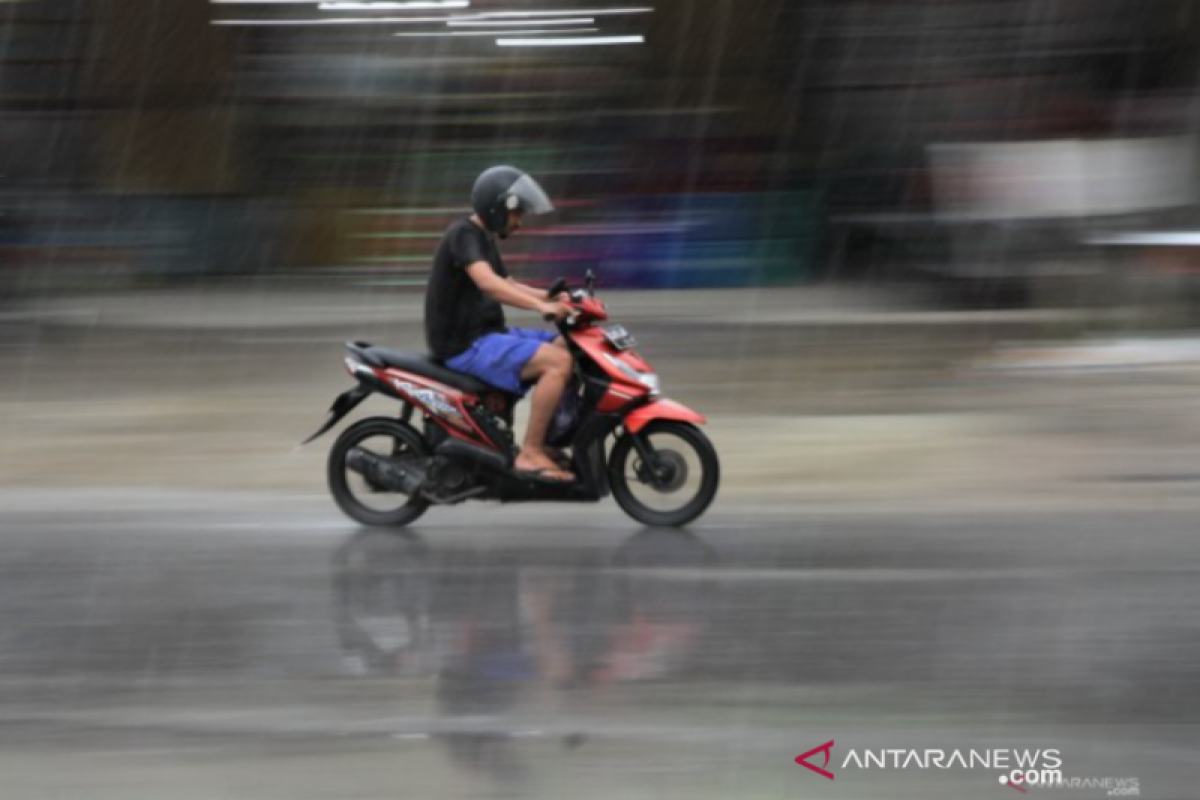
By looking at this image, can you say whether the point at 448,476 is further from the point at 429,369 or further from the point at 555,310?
the point at 555,310

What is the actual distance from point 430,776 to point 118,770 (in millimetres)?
926

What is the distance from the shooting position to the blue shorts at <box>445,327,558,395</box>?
8258 mm

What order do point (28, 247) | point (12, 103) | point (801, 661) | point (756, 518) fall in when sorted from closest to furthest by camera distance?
1. point (801, 661)
2. point (756, 518)
3. point (28, 247)
4. point (12, 103)

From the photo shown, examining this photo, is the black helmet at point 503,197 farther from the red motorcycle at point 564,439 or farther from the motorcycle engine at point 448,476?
the motorcycle engine at point 448,476

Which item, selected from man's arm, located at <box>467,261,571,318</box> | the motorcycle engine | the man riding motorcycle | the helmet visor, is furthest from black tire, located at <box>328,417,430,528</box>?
the helmet visor

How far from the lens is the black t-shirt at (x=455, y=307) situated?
8.31 meters

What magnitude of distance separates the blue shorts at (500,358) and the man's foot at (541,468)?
13.5 inches

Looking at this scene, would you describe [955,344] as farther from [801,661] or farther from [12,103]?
[12,103]

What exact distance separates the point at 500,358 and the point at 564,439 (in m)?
0.51

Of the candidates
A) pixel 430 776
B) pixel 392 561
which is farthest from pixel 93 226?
pixel 430 776

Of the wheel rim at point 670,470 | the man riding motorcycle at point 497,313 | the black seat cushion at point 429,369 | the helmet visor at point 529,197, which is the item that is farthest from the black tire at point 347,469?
the helmet visor at point 529,197

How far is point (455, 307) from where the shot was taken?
835 cm

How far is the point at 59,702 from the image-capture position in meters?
5.70

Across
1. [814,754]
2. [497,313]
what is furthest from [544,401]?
[814,754]
